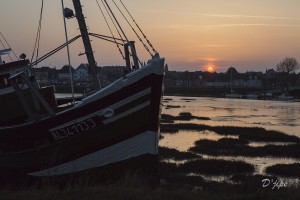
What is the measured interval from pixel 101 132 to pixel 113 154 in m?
0.86

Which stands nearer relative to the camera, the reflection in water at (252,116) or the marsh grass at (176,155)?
the marsh grass at (176,155)

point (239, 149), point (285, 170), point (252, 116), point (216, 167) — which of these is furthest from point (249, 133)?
point (252, 116)

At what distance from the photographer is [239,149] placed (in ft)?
95.1

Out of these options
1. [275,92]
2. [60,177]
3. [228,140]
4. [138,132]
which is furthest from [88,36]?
[275,92]

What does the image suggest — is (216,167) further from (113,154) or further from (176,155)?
(113,154)

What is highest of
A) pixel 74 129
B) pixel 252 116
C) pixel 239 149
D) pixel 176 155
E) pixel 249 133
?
pixel 74 129

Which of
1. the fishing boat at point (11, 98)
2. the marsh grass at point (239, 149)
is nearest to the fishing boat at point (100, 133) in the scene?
the fishing boat at point (11, 98)

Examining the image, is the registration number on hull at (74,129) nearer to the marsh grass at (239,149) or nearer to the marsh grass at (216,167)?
the marsh grass at (216,167)

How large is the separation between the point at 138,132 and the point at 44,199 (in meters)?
4.44

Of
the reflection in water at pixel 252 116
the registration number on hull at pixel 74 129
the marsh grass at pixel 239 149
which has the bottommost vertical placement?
the reflection in water at pixel 252 116

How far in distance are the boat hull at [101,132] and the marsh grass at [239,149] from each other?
44.3 ft

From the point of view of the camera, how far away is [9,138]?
1499 centimetres

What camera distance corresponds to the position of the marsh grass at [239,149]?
2735cm

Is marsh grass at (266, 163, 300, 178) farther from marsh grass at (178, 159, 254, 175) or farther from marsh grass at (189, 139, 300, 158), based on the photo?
marsh grass at (189, 139, 300, 158)
